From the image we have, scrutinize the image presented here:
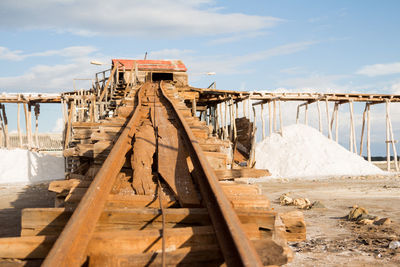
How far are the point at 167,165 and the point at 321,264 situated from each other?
2.29 meters

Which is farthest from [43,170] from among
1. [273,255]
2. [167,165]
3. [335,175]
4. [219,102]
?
[273,255]

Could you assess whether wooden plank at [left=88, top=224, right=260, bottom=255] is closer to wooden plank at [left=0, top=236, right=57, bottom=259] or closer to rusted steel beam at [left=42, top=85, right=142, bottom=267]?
rusted steel beam at [left=42, top=85, right=142, bottom=267]

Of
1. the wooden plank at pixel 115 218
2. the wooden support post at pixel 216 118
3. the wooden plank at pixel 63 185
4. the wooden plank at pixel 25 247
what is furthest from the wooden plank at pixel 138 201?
the wooden support post at pixel 216 118

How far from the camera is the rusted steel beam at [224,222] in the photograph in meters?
1.88

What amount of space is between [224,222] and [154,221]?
73 cm

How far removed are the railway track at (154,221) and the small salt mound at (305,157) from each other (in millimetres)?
18512

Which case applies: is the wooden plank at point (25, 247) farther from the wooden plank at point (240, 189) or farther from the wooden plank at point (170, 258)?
the wooden plank at point (240, 189)

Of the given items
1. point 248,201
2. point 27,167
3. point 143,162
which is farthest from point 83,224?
point 27,167

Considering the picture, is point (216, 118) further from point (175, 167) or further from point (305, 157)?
point (175, 167)

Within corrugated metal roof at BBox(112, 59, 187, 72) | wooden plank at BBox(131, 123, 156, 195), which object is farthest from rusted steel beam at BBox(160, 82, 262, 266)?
corrugated metal roof at BBox(112, 59, 187, 72)

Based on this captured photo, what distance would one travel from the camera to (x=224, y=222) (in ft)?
7.43

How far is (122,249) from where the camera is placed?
2.32 metres

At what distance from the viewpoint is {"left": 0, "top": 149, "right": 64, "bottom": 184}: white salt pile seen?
63.9 ft

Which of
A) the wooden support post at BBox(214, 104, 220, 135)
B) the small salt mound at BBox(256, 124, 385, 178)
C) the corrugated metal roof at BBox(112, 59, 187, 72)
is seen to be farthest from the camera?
the corrugated metal roof at BBox(112, 59, 187, 72)
